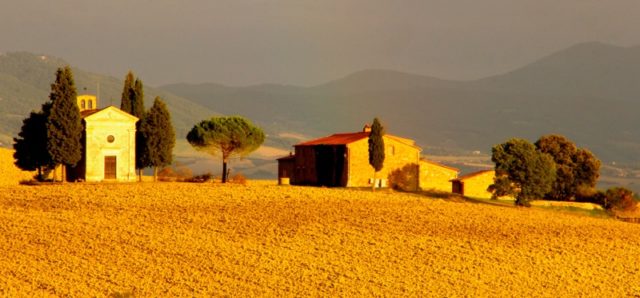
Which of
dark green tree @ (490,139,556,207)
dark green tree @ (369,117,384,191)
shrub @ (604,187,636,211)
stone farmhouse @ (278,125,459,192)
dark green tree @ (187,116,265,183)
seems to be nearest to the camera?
dark green tree @ (490,139,556,207)

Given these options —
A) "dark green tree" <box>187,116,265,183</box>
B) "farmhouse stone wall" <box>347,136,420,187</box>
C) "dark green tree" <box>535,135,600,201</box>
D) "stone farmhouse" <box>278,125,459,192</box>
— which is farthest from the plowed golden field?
"dark green tree" <box>535,135,600,201</box>

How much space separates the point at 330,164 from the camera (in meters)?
97.9

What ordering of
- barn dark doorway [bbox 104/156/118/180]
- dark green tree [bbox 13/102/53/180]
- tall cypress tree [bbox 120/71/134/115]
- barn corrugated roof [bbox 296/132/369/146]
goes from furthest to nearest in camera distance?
barn corrugated roof [bbox 296/132/369/146]
tall cypress tree [bbox 120/71/134/115]
barn dark doorway [bbox 104/156/118/180]
dark green tree [bbox 13/102/53/180]

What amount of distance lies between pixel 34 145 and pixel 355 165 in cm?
3121

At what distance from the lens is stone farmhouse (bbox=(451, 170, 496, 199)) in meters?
101

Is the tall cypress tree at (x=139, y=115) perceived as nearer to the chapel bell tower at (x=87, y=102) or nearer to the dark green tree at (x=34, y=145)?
the dark green tree at (x=34, y=145)

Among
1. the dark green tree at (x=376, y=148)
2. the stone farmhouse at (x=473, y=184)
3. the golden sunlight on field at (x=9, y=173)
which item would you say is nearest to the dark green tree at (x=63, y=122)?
the golden sunlight on field at (x=9, y=173)

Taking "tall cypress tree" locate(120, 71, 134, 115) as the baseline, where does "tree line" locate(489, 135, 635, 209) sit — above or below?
below

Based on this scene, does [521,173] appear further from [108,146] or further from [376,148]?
[108,146]

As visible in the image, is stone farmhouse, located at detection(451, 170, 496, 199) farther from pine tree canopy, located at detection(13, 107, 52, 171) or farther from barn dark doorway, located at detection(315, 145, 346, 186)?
pine tree canopy, located at detection(13, 107, 52, 171)

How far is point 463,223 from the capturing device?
6225cm

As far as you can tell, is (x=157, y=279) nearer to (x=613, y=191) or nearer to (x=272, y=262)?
(x=272, y=262)

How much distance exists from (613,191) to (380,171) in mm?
26541

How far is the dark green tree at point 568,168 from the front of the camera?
108 meters
